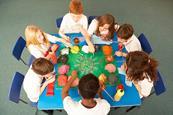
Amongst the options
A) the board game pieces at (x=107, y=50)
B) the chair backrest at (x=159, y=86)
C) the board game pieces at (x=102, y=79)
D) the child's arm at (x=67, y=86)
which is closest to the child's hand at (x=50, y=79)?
the child's arm at (x=67, y=86)

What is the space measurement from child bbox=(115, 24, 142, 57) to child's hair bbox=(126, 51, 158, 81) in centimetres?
42

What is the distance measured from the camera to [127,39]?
315 centimetres

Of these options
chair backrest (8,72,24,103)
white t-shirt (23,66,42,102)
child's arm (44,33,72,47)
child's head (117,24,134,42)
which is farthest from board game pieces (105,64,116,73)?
chair backrest (8,72,24,103)

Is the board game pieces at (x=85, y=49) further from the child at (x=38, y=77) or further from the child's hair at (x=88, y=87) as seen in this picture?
the child's hair at (x=88, y=87)

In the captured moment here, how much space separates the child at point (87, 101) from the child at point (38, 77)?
35 cm

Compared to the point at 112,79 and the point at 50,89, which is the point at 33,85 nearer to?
the point at 50,89

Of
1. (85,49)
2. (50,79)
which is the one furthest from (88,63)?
(50,79)

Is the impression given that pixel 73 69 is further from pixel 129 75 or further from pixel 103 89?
pixel 129 75

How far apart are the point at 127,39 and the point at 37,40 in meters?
1.22

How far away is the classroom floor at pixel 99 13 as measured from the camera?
3937 millimetres

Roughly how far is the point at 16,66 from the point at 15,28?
3.19ft

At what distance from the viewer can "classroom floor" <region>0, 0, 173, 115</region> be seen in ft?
12.9

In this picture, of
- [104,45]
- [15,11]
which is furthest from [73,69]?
[15,11]

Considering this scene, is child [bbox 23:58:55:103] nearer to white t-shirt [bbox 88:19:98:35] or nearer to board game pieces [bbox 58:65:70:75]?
board game pieces [bbox 58:65:70:75]
